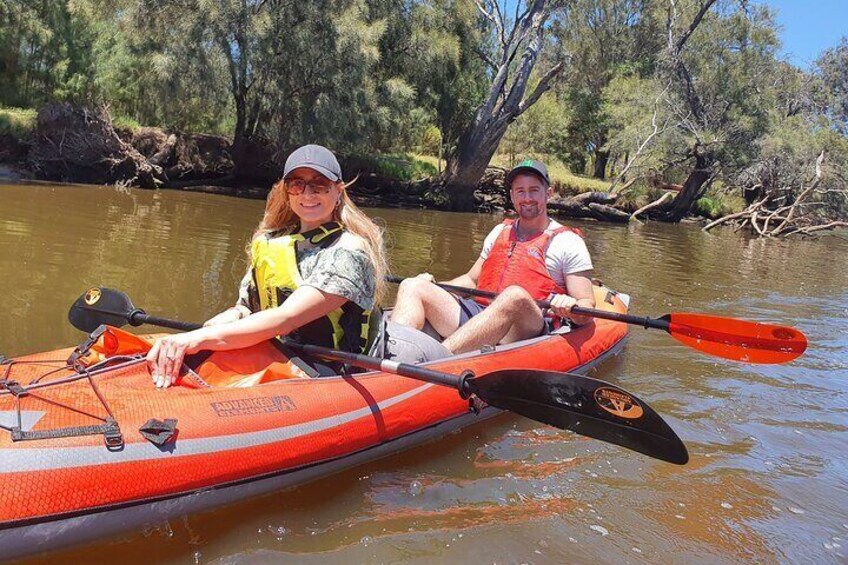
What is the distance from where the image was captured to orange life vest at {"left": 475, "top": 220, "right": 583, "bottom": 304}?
181 inches

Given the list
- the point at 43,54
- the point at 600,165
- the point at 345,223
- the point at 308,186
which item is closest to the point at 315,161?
the point at 308,186

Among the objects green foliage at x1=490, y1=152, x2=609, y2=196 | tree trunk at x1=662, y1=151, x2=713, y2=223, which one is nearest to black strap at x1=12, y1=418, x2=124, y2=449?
green foliage at x1=490, y1=152, x2=609, y2=196

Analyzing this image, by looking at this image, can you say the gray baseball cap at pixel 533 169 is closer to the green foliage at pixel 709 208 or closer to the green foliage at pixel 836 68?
the green foliage at pixel 709 208

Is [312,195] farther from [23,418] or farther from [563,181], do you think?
[563,181]

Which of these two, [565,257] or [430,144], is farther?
[430,144]

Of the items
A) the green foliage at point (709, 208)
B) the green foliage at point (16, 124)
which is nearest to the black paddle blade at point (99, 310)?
the green foliage at point (16, 124)

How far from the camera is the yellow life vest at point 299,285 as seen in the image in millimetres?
2900

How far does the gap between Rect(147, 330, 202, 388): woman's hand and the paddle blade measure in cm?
302

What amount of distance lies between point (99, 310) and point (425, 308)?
1819 millimetres

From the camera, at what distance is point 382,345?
10.5ft

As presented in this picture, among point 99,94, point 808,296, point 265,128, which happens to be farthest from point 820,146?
point 99,94

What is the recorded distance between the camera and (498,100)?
20562 millimetres

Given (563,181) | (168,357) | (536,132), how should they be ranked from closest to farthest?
(168,357) < (563,181) < (536,132)

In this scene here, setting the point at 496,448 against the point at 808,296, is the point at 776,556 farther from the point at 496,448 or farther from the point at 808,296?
the point at 808,296
